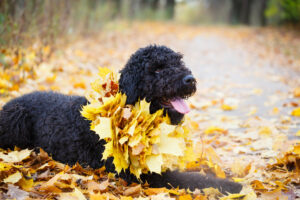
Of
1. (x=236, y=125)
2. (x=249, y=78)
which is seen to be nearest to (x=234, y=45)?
(x=249, y=78)

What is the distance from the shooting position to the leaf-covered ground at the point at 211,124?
285cm

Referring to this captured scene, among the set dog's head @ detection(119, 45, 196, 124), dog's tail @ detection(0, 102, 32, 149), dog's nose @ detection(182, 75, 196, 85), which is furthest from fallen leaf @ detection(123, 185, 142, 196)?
dog's tail @ detection(0, 102, 32, 149)

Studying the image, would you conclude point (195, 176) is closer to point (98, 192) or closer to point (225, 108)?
point (98, 192)

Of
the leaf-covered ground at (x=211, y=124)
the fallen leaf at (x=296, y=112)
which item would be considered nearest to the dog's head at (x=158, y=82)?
the leaf-covered ground at (x=211, y=124)

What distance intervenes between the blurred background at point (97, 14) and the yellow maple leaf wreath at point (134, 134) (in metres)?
3.79

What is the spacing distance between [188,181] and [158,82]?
43.7 inches

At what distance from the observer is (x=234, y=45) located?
60.6 feet

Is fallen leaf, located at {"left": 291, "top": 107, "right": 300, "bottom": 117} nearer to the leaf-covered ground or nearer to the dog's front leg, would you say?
the leaf-covered ground

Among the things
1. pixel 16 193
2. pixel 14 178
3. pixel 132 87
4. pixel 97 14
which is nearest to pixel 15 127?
pixel 14 178

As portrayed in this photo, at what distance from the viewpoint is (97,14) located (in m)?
14.3

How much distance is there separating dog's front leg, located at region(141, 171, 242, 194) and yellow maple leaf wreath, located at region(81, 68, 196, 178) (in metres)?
0.13

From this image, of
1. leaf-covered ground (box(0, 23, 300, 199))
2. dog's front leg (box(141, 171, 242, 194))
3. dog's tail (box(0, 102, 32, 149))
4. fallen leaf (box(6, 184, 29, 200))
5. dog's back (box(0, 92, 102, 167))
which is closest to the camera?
fallen leaf (box(6, 184, 29, 200))

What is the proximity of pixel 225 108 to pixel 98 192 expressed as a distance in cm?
435

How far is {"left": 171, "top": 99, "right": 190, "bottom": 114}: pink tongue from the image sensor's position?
303 cm
